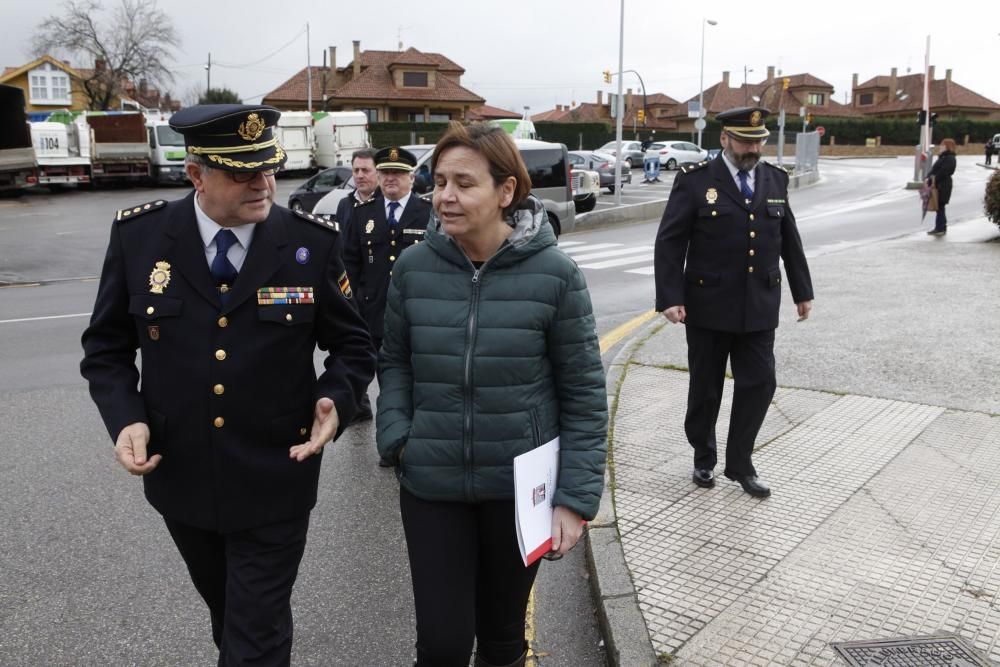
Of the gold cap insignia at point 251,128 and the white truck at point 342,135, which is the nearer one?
the gold cap insignia at point 251,128

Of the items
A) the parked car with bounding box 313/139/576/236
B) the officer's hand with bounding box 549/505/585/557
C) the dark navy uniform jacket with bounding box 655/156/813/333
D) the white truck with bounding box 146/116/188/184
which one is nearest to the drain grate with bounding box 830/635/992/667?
the officer's hand with bounding box 549/505/585/557

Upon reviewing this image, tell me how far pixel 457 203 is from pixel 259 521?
106 centimetres

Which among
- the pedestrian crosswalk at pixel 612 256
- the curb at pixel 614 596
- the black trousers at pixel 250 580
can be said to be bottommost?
the curb at pixel 614 596

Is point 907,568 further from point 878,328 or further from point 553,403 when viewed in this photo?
point 878,328

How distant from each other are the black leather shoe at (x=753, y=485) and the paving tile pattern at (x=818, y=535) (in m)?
0.05

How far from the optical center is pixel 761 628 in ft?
11.1

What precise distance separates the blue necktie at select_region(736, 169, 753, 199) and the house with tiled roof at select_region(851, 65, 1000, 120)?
302ft

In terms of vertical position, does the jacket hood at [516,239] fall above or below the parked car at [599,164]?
below

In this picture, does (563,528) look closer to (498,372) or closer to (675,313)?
(498,372)

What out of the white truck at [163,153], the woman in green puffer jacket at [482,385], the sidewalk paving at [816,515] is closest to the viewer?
the woman in green puffer jacket at [482,385]

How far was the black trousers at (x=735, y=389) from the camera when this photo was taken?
15.3ft

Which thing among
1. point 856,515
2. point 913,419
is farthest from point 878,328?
point 856,515

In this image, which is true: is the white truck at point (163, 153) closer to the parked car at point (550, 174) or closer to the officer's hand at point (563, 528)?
the parked car at point (550, 174)

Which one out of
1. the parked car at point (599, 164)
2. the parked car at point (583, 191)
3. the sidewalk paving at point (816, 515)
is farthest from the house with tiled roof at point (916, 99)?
the sidewalk paving at point (816, 515)
